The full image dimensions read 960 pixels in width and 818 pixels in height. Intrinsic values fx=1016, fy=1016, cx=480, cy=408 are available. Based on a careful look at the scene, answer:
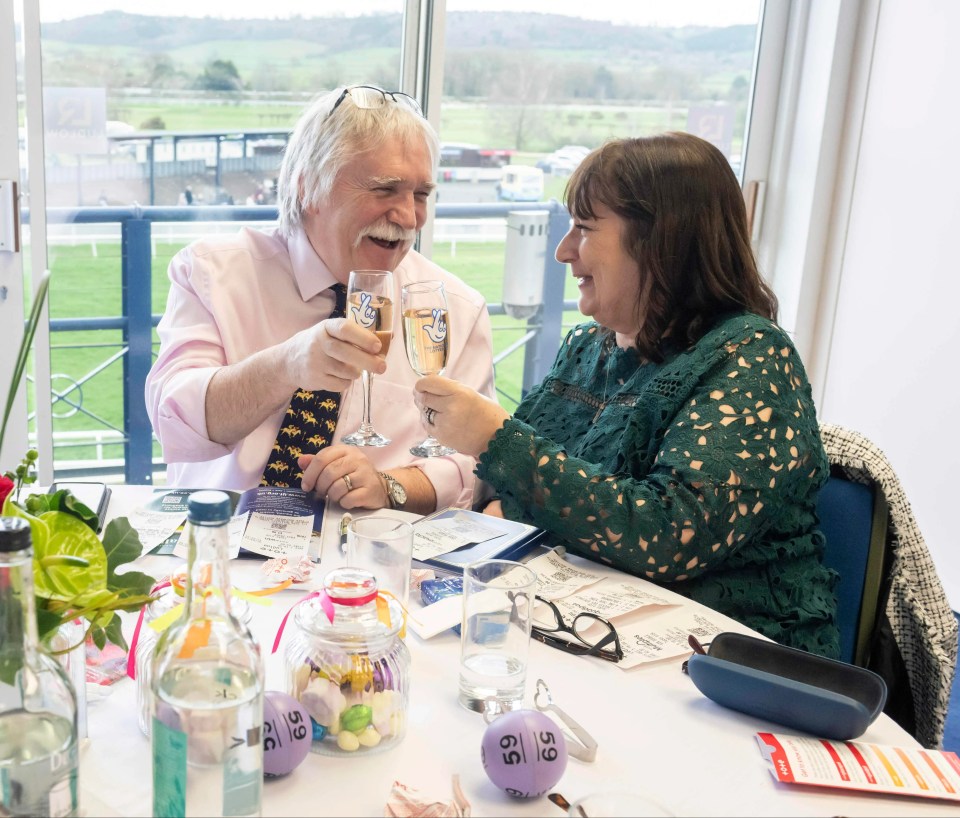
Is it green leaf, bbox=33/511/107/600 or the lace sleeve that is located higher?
green leaf, bbox=33/511/107/600

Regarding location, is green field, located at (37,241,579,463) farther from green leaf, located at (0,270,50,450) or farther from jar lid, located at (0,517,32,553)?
jar lid, located at (0,517,32,553)

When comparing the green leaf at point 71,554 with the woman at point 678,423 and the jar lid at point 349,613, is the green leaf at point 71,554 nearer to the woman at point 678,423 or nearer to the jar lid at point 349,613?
the jar lid at point 349,613

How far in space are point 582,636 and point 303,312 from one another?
1.07 meters

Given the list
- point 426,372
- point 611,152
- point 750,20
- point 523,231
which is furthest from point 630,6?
point 426,372

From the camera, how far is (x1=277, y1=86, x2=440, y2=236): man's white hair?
2014 millimetres

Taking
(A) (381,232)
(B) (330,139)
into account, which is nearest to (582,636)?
(A) (381,232)

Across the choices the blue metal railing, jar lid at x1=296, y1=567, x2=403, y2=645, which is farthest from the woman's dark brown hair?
the blue metal railing

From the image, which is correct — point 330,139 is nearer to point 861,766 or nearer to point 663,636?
point 663,636

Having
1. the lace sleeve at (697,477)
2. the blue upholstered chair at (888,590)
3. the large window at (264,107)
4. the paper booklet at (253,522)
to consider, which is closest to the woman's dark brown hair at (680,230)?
A: the lace sleeve at (697,477)

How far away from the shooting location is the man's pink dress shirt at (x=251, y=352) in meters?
1.96

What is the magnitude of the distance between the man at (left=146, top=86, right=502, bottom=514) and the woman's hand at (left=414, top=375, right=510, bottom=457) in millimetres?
201

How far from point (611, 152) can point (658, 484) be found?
62 centimetres

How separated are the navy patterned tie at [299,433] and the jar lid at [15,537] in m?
1.22

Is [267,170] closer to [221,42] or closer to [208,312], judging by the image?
[221,42]
